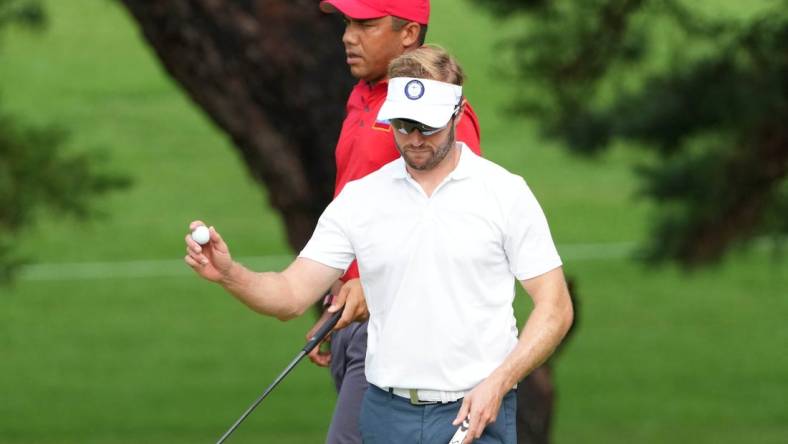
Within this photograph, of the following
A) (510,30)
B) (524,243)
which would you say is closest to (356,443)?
(524,243)

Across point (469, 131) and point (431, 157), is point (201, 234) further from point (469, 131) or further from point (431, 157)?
point (469, 131)

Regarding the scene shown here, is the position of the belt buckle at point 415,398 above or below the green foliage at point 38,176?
above

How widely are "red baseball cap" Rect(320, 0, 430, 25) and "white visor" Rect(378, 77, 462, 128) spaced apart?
41 cm

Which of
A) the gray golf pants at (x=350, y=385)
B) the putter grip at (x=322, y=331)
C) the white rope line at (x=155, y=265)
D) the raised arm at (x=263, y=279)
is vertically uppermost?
the raised arm at (x=263, y=279)

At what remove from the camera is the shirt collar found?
155 inches

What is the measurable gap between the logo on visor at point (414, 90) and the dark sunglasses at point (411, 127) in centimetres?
5

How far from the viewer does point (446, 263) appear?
389 cm

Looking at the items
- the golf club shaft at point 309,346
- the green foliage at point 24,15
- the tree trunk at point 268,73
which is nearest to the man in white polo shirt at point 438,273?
the golf club shaft at point 309,346

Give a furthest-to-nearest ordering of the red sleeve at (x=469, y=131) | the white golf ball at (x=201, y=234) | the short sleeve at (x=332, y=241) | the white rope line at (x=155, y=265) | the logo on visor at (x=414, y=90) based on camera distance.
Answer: the white rope line at (x=155, y=265) < the red sleeve at (x=469, y=131) < the short sleeve at (x=332, y=241) < the logo on visor at (x=414, y=90) < the white golf ball at (x=201, y=234)

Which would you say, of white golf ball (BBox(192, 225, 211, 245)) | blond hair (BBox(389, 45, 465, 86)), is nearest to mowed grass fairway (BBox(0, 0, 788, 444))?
blond hair (BBox(389, 45, 465, 86))

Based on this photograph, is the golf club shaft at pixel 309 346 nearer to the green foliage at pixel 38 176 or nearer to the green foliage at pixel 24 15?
the green foliage at pixel 38 176

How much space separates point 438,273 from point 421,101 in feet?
1.19

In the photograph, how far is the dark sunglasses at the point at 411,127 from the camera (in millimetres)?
3893

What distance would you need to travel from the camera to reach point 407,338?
394cm
